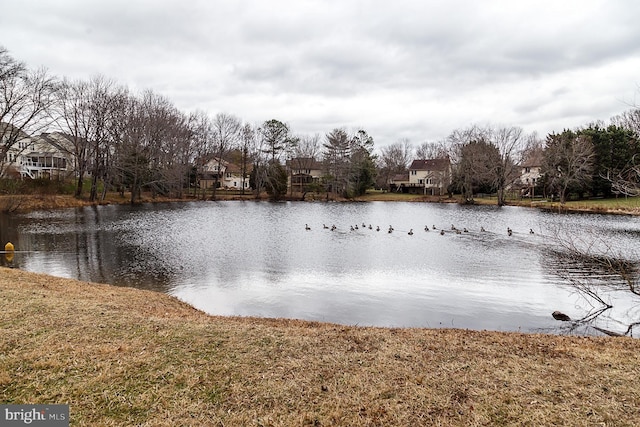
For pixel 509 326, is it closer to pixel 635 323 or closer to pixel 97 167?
pixel 635 323

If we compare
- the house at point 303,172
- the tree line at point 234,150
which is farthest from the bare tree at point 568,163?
the house at point 303,172

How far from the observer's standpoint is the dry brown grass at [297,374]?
4.15 metres

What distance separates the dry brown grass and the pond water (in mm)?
3611

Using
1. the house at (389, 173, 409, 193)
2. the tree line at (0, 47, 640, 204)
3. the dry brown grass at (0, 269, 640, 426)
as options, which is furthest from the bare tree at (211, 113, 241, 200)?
the dry brown grass at (0, 269, 640, 426)

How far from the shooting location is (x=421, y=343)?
21.7ft

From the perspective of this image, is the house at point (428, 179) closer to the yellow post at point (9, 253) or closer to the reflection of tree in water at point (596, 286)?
the reflection of tree in water at point (596, 286)

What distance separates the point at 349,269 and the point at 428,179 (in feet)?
218

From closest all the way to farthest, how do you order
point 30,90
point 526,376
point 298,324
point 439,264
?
point 526,376 → point 298,324 → point 439,264 → point 30,90

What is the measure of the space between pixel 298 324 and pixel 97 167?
4660 cm

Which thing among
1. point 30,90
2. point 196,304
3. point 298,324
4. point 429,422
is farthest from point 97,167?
point 429,422

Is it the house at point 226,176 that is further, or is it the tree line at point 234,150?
the house at point 226,176

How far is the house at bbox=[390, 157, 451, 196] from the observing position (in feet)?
228

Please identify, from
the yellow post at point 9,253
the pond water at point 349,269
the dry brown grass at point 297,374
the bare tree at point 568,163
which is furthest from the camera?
the bare tree at point 568,163

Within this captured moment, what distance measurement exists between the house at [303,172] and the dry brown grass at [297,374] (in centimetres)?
6289
